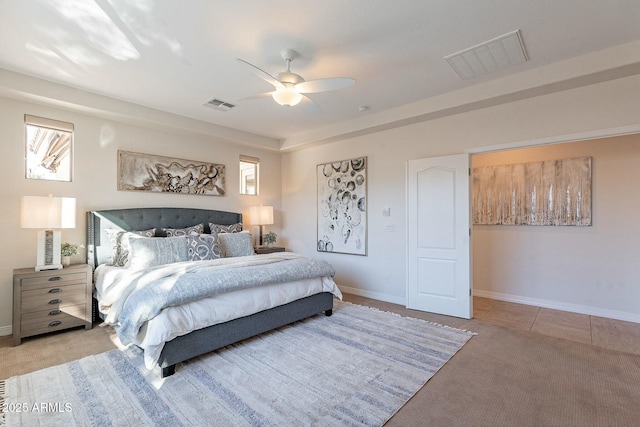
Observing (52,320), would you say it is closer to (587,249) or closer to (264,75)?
(264,75)

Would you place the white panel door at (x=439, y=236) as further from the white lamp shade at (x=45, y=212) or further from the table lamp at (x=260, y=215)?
the white lamp shade at (x=45, y=212)

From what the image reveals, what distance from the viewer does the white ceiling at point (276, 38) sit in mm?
2184

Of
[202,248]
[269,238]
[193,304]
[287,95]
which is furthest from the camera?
[269,238]

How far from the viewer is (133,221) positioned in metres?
4.06

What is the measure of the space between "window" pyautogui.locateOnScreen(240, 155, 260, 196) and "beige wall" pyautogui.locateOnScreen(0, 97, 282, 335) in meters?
0.20

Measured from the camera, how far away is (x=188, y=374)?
7.96 ft

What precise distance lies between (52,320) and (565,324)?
5.79 metres

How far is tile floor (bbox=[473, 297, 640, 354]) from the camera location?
3102 mm

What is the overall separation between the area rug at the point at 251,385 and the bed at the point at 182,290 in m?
0.22

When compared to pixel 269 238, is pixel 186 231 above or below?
above

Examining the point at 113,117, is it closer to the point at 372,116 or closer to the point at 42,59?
the point at 42,59

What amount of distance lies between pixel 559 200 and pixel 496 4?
3.31 metres

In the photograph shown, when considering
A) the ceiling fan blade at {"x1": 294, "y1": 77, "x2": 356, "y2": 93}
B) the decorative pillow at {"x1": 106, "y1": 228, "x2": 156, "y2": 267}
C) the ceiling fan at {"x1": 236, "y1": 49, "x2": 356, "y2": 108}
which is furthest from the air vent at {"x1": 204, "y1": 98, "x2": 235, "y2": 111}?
the decorative pillow at {"x1": 106, "y1": 228, "x2": 156, "y2": 267}

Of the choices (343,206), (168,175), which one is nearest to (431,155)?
(343,206)
